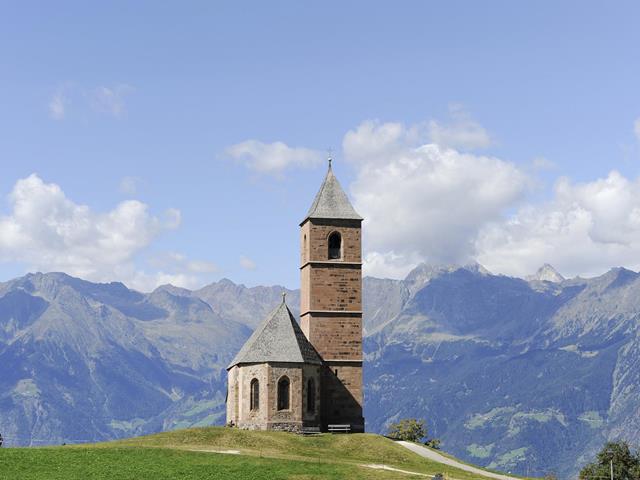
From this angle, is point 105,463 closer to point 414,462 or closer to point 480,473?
point 414,462

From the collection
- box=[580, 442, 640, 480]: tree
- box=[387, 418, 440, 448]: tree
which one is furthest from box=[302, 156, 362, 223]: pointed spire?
box=[580, 442, 640, 480]: tree

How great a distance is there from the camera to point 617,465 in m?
143

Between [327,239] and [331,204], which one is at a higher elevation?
[331,204]

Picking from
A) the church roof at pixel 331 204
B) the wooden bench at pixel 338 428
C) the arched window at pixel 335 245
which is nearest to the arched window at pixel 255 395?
the wooden bench at pixel 338 428

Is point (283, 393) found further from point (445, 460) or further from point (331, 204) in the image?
point (331, 204)

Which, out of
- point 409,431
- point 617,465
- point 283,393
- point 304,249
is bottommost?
point 617,465

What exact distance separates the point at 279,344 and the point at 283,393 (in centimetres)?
473

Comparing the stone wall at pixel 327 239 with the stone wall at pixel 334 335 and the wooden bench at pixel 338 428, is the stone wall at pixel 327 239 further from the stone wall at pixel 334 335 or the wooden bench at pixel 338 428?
the wooden bench at pixel 338 428

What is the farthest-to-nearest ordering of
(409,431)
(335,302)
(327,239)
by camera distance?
(409,431) < (327,239) < (335,302)

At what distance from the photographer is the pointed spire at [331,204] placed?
106000 millimetres

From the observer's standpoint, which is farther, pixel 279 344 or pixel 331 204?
pixel 331 204

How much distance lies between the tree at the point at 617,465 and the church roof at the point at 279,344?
58639mm

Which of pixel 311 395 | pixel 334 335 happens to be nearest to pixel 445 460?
pixel 311 395

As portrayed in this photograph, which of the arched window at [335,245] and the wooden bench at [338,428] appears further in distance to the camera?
the arched window at [335,245]
